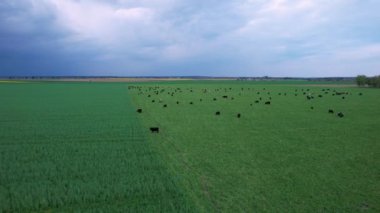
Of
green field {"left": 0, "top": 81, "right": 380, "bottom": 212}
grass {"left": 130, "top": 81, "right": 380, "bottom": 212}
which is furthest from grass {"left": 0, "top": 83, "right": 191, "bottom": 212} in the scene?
grass {"left": 130, "top": 81, "right": 380, "bottom": 212}

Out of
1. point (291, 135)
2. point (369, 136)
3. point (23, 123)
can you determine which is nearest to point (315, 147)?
Answer: point (291, 135)

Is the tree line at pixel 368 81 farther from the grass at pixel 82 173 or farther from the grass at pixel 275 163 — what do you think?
the grass at pixel 82 173

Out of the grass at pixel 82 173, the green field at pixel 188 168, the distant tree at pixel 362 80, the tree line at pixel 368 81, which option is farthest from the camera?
the distant tree at pixel 362 80

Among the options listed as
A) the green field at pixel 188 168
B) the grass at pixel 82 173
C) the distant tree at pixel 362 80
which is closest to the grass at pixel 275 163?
the green field at pixel 188 168

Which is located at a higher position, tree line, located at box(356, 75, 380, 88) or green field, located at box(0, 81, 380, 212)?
tree line, located at box(356, 75, 380, 88)

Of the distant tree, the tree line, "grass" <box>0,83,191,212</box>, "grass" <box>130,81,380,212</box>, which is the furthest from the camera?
the distant tree

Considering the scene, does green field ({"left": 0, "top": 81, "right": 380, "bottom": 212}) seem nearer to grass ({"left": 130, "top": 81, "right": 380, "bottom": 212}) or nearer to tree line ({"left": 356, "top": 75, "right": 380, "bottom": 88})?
grass ({"left": 130, "top": 81, "right": 380, "bottom": 212})

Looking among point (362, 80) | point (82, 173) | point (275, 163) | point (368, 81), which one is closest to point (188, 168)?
point (275, 163)

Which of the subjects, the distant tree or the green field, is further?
the distant tree

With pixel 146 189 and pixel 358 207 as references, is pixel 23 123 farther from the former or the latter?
pixel 358 207
